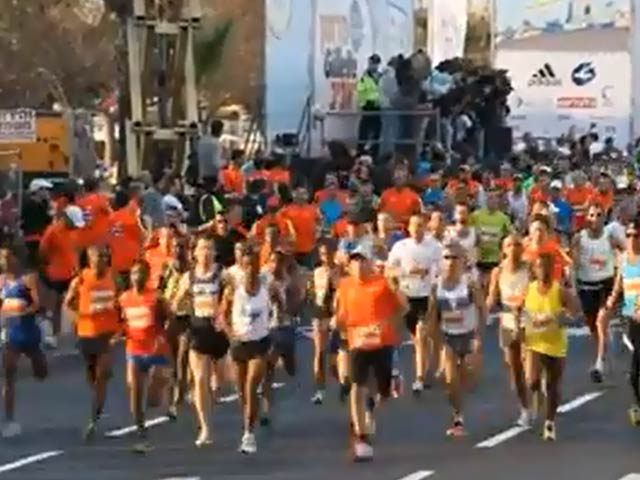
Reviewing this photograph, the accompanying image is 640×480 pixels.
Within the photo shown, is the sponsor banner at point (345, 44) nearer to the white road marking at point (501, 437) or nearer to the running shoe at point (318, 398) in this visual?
the running shoe at point (318, 398)

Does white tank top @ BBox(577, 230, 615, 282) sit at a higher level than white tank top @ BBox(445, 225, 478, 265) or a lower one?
lower

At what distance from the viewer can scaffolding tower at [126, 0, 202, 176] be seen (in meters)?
27.3

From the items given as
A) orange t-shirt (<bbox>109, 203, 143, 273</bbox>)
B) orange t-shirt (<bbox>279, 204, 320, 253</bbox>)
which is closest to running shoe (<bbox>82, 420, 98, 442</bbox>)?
orange t-shirt (<bbox>109, 203, 143, 273</bbox>)

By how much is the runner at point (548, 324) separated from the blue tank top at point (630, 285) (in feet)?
3.12

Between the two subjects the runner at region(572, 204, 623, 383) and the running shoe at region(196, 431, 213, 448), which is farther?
the runner at region(572, 204, 623, 383)

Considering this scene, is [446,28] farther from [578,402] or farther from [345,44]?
[578,402]

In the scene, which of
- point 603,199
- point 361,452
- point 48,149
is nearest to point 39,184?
point 48,149

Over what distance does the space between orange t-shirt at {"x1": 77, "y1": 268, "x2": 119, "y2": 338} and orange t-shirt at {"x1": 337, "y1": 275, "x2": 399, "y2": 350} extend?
82.6 inches

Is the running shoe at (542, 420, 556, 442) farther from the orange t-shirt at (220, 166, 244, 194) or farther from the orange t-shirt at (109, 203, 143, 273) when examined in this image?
the orange t-shirt at (220, 166, 244, 194)

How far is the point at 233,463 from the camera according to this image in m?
15.9

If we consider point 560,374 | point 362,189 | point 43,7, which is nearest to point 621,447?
point 560,374

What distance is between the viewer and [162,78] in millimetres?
27750

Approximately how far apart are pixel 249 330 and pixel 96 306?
58.3 inches

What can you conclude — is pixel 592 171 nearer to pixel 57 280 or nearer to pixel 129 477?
pixel 57 280
